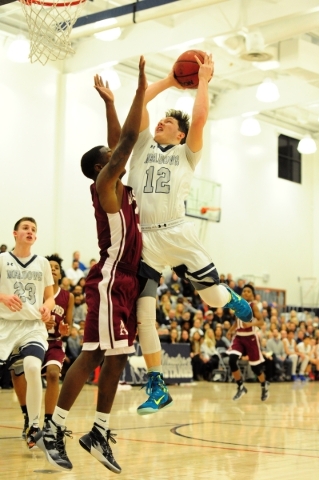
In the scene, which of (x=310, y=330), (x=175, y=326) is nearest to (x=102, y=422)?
(x=175, y=326)

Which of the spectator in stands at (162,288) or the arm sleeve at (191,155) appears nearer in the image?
the arm sleeve at (191,155)

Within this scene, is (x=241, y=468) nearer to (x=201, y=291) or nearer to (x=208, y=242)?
(x=201, y=291)

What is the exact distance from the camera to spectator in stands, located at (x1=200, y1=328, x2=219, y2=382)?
648 inches

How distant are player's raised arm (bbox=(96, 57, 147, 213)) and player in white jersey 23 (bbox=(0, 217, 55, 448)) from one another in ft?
4.51

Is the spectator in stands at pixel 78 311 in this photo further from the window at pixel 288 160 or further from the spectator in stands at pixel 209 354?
the window at pixel 288 160

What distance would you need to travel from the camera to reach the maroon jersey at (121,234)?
4367mm

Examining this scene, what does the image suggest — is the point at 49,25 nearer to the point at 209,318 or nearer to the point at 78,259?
the point at 78,259

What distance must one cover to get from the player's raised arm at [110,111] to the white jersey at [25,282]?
4.38 feet

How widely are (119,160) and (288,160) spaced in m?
21.3

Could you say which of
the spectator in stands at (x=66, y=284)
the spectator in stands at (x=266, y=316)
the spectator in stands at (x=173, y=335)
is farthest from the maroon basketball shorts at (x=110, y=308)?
the spectator in stands at (x=266, y=316)

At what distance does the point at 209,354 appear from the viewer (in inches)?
652

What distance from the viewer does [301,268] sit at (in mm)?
24938

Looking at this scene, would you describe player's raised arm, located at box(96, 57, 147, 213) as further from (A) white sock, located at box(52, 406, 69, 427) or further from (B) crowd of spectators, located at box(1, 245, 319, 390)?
(B) crowd of spectators, located at box(1, 245, 319, 390)

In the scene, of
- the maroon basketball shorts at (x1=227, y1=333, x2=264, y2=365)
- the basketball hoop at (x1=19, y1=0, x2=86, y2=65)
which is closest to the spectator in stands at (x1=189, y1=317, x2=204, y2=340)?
the maroon basketball shorts at (x1=227, y1=333, x2=264, y2=365)
